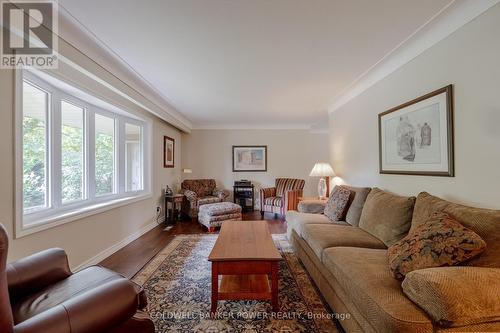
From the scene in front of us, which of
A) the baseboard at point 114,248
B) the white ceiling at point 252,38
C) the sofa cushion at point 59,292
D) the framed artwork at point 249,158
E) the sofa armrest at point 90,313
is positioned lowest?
the baseboard at point 114,248

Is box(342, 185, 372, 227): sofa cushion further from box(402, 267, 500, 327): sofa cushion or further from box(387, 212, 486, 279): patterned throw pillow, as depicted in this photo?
box(402, 267, 500, 327): sofa cushion

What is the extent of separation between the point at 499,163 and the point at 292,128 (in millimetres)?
4964

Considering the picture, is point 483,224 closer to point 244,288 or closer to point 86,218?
point 244,288

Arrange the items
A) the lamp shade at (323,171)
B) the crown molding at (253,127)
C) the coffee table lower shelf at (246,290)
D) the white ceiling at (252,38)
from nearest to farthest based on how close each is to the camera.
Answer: the white ceiling at (252,38) < the coffee table lower shelf at (246,290) < the lamp shade at (323,171) < the crown molding at (253,127)

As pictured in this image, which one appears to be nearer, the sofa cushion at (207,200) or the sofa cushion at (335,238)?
the sofa cushion at (335,238)

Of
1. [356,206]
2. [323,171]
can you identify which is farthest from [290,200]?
[356,206]

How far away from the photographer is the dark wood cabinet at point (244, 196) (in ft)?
19.6

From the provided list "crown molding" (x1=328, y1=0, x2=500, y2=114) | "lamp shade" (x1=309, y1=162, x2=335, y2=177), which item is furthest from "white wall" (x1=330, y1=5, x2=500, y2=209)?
"lamp shade" (x1=309, y1=162, x2=335, y2=177)

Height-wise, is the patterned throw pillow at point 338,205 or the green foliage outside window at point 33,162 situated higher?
the green foliage outside window at point 33,162

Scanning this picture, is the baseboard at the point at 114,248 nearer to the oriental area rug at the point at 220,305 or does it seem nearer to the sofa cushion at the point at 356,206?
the oriental area rug at the point at 220,305

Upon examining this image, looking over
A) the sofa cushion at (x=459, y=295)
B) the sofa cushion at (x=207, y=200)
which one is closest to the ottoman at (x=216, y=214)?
the sofa cushion at (x=207, y=200)

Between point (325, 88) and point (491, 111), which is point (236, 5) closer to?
point (491, 111)

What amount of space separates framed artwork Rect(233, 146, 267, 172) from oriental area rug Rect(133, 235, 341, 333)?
368 centimetres

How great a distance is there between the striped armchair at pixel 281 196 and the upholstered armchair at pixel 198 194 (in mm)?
945
